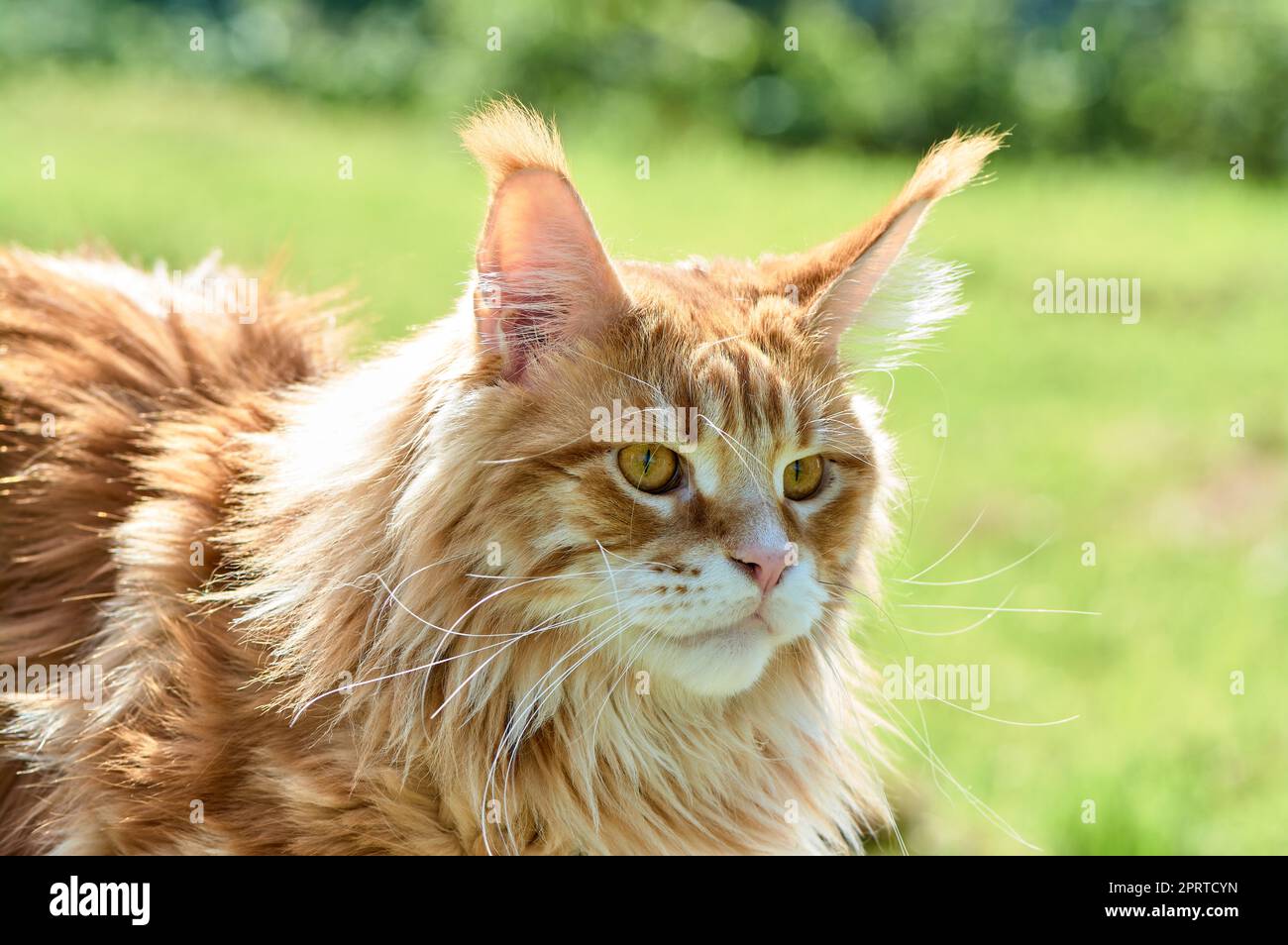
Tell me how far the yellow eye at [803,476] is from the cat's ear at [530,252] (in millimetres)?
416

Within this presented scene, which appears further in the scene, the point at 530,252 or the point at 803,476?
the point at 803,476

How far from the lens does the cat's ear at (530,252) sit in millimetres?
2066

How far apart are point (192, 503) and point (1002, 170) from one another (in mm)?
8348

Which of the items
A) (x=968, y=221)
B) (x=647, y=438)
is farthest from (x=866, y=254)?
(x=968, y=221)

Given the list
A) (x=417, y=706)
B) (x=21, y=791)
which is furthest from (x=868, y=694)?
(x=21, y=791)

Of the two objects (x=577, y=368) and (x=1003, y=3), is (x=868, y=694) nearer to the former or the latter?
(x=577, y=368)

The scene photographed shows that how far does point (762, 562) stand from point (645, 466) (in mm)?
245

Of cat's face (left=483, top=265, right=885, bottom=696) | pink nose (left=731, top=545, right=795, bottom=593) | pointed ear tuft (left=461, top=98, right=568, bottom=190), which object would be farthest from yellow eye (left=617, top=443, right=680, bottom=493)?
pointed ear tuft (left=461, top=98, right=568, bottom=190)

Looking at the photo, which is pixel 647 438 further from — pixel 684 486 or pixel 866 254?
pixel 866 254

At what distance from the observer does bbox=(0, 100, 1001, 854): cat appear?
214 centimetres

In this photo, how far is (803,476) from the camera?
2352 millimetres

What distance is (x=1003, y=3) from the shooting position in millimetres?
10922

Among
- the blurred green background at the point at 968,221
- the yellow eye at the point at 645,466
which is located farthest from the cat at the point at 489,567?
the blurred green background at the point at 968,221

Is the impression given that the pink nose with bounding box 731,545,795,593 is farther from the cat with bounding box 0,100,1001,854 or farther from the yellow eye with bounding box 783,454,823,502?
the yellow eye with bounding box 783,454,823,502
